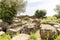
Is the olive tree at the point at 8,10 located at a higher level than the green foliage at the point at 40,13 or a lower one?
higher

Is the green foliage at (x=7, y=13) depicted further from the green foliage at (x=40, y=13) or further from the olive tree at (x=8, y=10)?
the green foliage at (x=40, y=13)

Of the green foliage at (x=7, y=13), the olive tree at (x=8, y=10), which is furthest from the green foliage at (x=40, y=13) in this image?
the green foliage at (x=7, y=13)

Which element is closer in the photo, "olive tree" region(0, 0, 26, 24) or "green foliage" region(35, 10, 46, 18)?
"olive tree" region(0, 0, 26, 24)

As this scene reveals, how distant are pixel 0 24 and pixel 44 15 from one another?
552 inches

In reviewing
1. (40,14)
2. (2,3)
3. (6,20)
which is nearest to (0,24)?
(6,20)

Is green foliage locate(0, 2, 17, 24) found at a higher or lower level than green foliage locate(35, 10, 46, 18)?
higher

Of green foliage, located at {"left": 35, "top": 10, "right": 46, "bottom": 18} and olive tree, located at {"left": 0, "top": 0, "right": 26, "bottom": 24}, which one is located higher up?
olive tree, located at {"left": 0, "top": 0, "right": 26, "bottom": 24}

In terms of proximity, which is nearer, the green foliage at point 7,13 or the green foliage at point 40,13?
the green foliage at point 7,13

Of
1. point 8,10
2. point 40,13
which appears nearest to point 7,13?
point 8,10

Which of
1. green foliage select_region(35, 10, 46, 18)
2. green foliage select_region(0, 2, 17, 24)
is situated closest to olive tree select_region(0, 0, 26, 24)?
green foliage select_region(0, 2, 17, 24)

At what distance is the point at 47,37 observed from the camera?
11.4 metres

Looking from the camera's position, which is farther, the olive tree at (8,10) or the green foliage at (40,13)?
the green foliage at (40,13)

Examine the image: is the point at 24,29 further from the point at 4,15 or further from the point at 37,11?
the point at 37,11

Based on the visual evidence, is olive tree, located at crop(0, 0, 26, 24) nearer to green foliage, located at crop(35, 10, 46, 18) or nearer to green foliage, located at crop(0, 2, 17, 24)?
green foliage, located at crop(0, 2, 17, 24)
